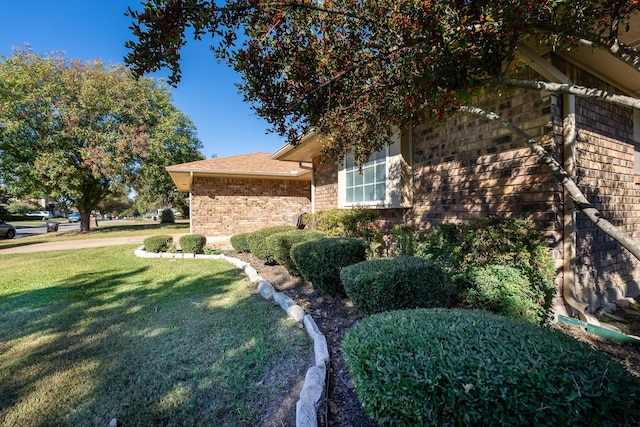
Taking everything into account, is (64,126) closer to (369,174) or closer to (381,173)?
(369,174)

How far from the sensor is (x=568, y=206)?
3.46m

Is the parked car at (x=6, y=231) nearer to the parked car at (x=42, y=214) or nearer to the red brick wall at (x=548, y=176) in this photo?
the red brick wall at (x=548, y=176)

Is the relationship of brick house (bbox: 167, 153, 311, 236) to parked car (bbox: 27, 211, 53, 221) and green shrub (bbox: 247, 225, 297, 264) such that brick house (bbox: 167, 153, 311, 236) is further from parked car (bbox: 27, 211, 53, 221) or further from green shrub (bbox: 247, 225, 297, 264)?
parked car (bbox: 27, 211, 53, 221)

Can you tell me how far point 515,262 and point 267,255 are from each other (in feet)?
17.1

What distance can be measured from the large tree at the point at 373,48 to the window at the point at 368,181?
2.50 metres

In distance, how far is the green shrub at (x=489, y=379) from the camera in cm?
115

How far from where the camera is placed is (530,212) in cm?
366

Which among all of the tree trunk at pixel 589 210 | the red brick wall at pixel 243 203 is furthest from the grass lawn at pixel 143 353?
the red brick wall at pixel 243 203

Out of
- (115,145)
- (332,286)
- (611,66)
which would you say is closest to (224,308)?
(332,286)

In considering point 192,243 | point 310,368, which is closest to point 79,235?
point 192,243

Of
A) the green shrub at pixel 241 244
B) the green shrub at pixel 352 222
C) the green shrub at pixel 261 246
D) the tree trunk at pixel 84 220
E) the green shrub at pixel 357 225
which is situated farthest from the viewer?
the tree trunk at pixel 84 220

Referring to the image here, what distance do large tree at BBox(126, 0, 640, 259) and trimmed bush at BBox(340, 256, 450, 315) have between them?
1.42 metres

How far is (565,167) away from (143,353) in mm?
5384

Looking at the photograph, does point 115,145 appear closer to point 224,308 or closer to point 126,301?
point 126,301
